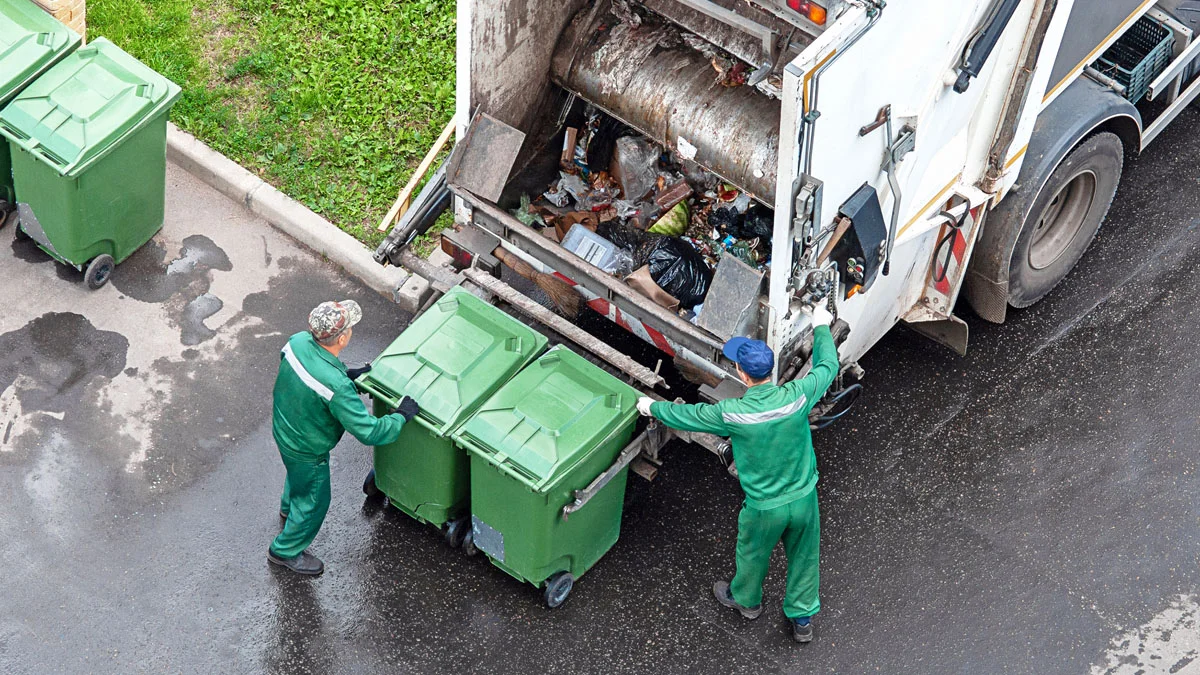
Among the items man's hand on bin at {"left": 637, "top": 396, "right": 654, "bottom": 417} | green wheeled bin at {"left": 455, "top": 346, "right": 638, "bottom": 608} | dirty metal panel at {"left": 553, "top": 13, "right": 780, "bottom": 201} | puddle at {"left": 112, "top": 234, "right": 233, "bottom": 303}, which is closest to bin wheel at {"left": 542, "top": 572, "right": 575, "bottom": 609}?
green wheeled bin at {"left": 455, "top": 346, "right": 638, "bottom": 608}

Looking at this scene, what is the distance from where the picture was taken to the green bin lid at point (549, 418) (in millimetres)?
5207

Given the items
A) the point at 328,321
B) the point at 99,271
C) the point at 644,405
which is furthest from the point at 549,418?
the point at 99,271

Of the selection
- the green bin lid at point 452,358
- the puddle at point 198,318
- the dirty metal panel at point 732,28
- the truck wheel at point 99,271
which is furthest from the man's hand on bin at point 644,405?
the truck wheel at point 99,271

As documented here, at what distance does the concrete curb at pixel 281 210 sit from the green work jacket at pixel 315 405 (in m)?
1.43

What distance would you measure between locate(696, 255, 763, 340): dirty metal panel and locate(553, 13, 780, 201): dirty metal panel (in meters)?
0.32

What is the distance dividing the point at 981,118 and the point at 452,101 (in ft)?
9.71

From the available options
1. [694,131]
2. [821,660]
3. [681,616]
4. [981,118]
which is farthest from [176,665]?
[981,118]

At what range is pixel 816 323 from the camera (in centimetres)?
547

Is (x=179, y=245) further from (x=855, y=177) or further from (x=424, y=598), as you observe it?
(x=855, y=177)

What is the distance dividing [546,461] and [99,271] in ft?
9.15

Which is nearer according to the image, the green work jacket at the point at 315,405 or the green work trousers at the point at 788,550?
the green work jacket at the point at 315,405

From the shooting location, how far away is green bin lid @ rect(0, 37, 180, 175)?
6.32 metres

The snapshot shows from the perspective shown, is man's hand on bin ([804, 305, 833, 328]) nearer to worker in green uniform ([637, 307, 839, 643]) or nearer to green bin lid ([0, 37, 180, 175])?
worker in green uniform ([637, 307, 839, 643])

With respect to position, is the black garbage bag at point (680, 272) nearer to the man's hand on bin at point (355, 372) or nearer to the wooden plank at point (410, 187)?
the man's hand on bin at point (355, 372)
